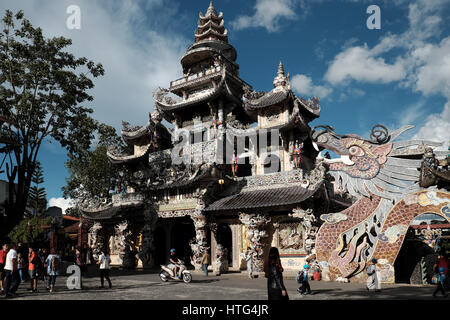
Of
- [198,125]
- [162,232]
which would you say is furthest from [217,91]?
[162,232]

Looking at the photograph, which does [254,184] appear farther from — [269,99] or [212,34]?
[212,34]

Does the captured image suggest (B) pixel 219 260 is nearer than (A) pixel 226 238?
Yes

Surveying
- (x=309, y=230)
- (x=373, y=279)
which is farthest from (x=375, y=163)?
(x=373, y=279)

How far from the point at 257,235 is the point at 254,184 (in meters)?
3.50

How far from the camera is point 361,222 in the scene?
13.3 meters

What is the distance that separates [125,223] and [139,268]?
313 centimetres

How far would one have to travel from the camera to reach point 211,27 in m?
31.3

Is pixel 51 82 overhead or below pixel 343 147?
overhead

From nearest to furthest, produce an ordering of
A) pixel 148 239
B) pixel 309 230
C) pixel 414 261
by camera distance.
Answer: pixel 414 261, pixel 309 230, pixel 148 239

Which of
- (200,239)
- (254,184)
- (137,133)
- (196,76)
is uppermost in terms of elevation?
(196,76)

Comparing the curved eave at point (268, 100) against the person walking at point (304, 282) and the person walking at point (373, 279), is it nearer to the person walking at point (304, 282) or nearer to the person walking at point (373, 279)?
the person walking at point (373, 279)

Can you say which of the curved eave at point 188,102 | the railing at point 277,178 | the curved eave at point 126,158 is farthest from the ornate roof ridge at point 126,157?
the railing at point 277,178

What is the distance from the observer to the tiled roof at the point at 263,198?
16016mm

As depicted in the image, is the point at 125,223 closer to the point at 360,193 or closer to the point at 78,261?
the point at 78,261
